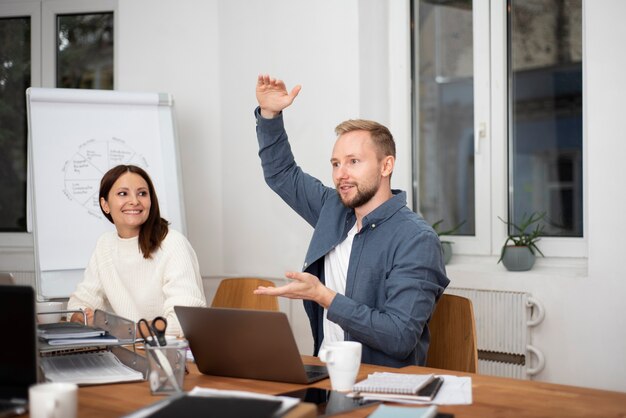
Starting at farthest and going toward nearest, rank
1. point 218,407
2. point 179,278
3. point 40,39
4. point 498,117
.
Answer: point 40,39, point 498,117, point 179,278, point 218,407

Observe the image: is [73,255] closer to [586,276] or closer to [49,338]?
[49,338]

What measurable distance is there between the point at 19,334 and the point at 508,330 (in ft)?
7.49

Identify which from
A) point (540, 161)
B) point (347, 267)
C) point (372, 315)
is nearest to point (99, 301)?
point (347, 267)

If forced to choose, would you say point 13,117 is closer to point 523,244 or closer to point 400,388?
point 523,244

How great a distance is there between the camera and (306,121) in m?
3.59

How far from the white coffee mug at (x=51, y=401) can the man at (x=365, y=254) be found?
664 millimetres

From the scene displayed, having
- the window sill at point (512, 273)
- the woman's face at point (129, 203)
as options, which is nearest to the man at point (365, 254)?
the woman's face at point (129, 203)

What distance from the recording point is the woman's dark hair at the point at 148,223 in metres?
2.63

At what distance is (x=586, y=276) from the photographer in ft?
9.35

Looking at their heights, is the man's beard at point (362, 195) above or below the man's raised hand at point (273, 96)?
below

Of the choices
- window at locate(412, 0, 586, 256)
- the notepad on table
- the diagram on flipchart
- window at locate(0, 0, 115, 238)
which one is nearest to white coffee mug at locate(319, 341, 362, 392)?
the notepad on table

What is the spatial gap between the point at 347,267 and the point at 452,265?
1.24 meters

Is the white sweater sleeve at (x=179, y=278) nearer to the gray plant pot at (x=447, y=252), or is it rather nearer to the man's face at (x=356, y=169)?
the man's face at (x=356, y=169)

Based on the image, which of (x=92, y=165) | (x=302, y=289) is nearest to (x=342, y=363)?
(x=302, y=289)
